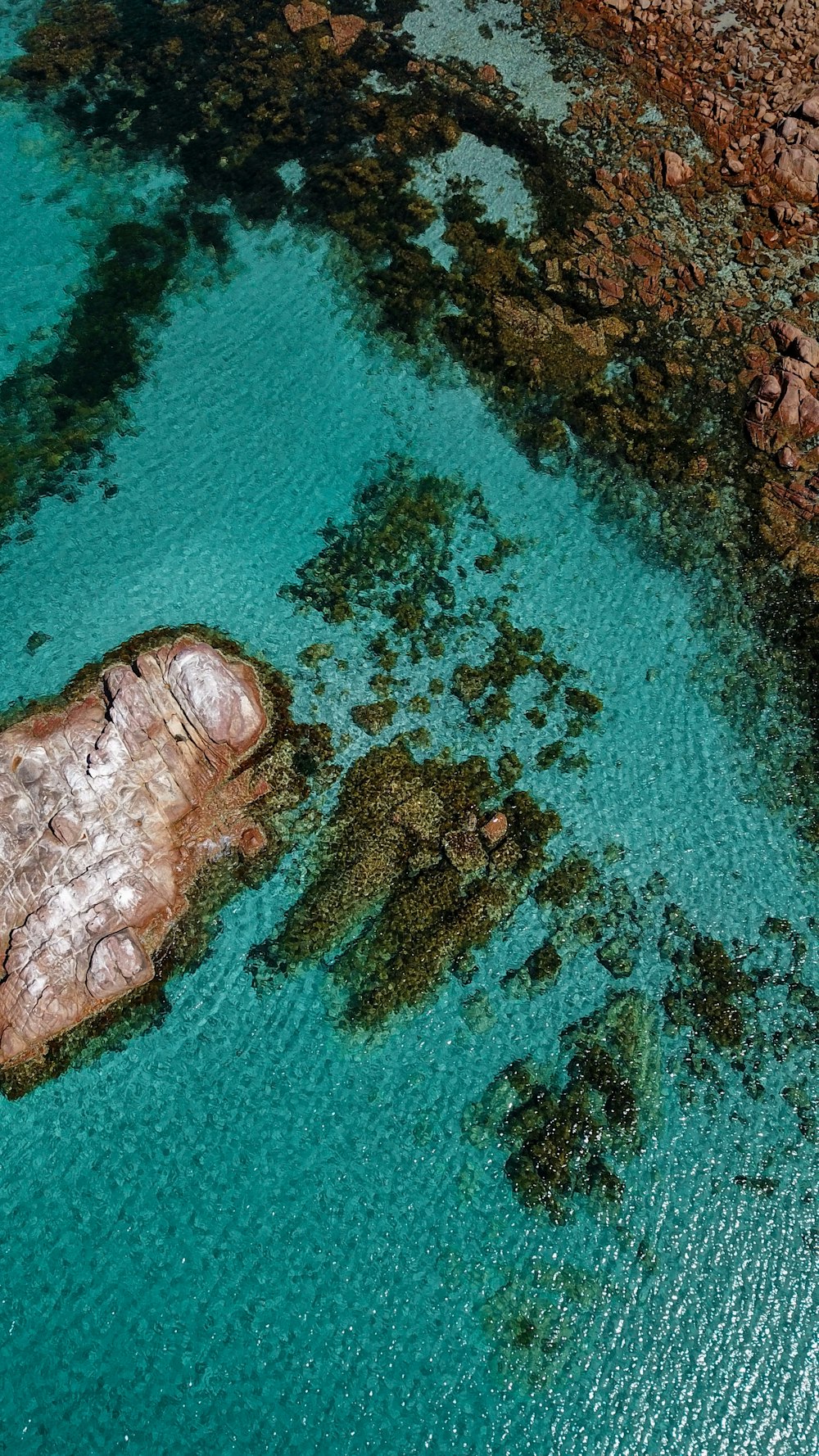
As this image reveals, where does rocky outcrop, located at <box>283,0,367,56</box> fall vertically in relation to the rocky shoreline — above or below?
above

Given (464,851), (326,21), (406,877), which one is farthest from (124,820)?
(326,21)

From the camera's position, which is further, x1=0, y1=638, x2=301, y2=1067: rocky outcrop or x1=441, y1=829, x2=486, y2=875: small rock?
x1=441, y1=829, x2=486, y2=875: small rock

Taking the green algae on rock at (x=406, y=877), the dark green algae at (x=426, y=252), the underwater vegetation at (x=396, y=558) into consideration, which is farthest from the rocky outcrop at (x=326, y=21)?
the green algae on rock at (x=406, y=877)

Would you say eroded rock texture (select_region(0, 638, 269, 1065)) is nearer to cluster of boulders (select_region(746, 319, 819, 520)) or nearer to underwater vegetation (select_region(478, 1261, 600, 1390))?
underwater vegetation (select_region(478, 1261, 600, 1390))

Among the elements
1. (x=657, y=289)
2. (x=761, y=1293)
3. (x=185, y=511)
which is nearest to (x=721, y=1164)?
(x=761, y=1293)

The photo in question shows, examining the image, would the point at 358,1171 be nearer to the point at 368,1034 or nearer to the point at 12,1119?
the point at 368,1034

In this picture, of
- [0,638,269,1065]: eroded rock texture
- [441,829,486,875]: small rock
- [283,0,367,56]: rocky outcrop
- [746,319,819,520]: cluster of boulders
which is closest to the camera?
[0,638,269,1065]: eroded rock texture

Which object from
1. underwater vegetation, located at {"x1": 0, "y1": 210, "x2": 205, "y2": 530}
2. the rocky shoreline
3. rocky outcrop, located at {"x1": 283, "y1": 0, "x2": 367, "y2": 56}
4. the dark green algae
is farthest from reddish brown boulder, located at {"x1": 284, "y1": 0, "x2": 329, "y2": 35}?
the rocky shoreline
